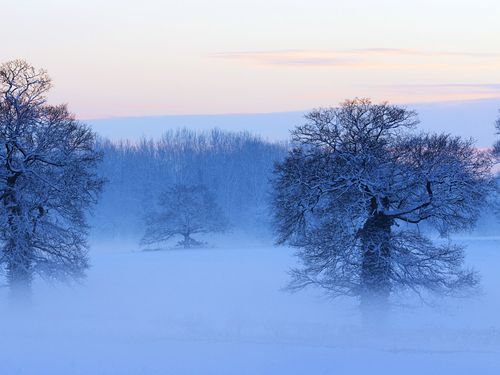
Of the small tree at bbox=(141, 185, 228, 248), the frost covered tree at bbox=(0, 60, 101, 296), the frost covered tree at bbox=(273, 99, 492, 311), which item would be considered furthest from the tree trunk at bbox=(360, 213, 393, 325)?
the small tree at bbox=(141, 185, 228, 248)

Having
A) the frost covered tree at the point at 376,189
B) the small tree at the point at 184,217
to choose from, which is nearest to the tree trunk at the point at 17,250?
the frost covered tree at the point at 376,189

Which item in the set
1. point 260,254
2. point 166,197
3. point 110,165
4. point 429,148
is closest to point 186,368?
point 429,148

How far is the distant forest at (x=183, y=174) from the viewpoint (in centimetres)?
10169

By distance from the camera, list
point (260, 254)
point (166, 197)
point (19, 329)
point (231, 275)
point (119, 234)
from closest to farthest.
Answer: point (19, 329) < point (231, 275) < point (260, 254) < point (166, 197) < point (119, 234)

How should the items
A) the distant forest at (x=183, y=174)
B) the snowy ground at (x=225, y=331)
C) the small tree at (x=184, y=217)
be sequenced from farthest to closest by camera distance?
the distant forest at (x=183, y=174) → the small tree at (x=184, y=217) → the snowy ground at (x=225, y=331)

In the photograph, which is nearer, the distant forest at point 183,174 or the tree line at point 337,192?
the tree line at point 337,192

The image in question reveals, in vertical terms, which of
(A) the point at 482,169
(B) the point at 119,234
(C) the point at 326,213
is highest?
(A) the point at 482,169

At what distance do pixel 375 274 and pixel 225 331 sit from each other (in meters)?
5.40

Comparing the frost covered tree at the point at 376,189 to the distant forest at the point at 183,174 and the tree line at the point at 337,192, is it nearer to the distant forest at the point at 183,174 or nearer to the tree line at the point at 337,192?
the tree line at the point at 337,192

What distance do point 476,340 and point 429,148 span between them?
648 centimetres

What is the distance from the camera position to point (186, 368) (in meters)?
17.6

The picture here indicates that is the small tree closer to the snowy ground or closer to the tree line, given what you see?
the snowy ground

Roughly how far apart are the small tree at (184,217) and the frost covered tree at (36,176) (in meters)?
33.3

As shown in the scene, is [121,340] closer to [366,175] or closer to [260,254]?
[366,175]
